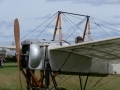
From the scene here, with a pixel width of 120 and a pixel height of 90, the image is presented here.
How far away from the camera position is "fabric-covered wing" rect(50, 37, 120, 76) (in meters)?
10.8

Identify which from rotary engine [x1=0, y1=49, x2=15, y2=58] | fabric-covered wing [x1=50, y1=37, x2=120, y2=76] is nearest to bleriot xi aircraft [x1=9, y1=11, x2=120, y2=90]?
fabric-covered wing [x1=50, y1=37, x2=120, y2=76]

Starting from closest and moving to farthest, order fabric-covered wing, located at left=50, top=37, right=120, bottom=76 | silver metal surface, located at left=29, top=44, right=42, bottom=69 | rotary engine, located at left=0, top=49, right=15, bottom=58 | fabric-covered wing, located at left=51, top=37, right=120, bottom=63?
fabric-covered wing, located at left=51, top=37, right=120, bottom=63, fabric-covered wing, located at left=50, top=37, right=120, bottom=76, silver metal surface, located at left=29, top=44, right=42, bottom=69, rotary engine, located at left=0, top=49, right=15, bottom=58

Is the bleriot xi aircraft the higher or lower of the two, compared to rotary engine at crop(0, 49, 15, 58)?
higher

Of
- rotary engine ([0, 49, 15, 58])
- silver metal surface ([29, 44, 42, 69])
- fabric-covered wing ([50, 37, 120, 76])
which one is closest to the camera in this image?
fabric-covered wing ([50, 37, 120, 76])

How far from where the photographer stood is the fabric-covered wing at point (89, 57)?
10812 millimetres

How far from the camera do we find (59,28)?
17.4m

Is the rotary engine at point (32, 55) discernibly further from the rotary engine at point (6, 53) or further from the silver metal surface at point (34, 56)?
the rotary engine at point (6, 53)

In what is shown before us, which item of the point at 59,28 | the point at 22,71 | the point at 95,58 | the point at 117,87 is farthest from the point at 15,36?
the point at 117,87

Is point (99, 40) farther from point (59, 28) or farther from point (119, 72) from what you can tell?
point (59, 28)

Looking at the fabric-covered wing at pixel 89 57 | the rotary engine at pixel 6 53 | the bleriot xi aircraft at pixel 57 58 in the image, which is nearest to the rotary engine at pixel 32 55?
the bleriot xi aircraft at pixel 57 58

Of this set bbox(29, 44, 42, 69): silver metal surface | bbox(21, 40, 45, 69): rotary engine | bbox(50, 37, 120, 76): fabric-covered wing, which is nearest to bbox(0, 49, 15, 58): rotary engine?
bbox(50, 37, 120, 76): fabric-covered wing

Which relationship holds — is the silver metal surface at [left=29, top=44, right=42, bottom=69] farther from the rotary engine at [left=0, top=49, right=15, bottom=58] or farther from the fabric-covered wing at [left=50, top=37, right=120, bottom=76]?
the rotary engine at [left=0, top=49, right=15, bottom=58]

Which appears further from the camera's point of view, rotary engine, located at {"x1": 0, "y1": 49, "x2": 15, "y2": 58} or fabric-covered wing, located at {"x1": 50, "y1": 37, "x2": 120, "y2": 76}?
rotary engine, located at {"x1": 0, "y1": 49, "x2": 15, "y2": 58}

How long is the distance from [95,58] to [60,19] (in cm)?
485
